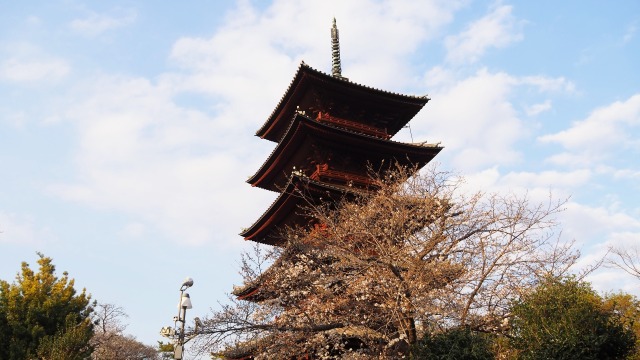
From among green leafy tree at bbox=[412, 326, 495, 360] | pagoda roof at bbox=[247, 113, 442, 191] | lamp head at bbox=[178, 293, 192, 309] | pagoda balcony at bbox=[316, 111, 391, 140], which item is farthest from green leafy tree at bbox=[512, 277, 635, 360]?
pagoda balcony at bbox=[316, 111, 391, 140]

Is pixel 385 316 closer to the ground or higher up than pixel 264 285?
closer to the ground

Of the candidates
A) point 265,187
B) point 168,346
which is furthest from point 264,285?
point 168,346

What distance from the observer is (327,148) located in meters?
20.6

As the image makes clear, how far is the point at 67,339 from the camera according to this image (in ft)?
63.8

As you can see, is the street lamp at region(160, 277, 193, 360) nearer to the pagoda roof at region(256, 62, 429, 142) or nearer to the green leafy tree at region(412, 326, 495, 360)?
the green leafy tree at region(412, 326, 495, 360)

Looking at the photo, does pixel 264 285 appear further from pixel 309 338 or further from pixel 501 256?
pixel 501 256

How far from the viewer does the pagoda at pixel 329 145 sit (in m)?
19.5

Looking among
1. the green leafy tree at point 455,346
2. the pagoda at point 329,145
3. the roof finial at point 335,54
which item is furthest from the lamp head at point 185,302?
the roof finial at point 335,54

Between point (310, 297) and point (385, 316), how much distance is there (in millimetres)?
3080

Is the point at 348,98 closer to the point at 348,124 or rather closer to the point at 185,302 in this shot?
the point at 348,124

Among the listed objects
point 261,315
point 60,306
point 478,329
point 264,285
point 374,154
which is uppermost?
point 374,154

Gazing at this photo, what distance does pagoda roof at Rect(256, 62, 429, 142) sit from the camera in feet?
70.8

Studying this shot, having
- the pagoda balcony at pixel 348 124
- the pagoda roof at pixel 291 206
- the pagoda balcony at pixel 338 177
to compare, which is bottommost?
the pagoda roof at pixel 291 206

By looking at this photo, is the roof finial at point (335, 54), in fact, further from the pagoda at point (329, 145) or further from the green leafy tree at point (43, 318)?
the green leafy tree at point (43, 318)
